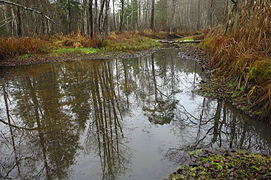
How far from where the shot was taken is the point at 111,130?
135 inches

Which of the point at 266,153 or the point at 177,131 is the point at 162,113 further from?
the point at 266,153

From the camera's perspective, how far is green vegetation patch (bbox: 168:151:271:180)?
2145 millimetres

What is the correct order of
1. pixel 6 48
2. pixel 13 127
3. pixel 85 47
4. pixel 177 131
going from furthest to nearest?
1. pixel 85 47
2. pixel 6 48
3. pixel 13 127
4. pixel 177 131

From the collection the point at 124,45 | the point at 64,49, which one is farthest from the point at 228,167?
the point at 64,49

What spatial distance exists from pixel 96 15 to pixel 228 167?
21600mm

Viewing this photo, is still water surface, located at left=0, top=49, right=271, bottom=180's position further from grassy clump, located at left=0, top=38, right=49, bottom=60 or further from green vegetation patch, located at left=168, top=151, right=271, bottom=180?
grassy clump, located at left=0, top=38, right=49, bottom=60

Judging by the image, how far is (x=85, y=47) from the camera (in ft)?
45.3

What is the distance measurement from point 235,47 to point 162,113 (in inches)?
104

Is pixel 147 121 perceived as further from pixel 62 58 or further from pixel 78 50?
pixel 78 50

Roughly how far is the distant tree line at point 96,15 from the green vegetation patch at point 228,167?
27.5ft

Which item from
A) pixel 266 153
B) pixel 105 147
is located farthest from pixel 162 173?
pixel 266 153

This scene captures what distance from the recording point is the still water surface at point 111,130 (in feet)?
8.33

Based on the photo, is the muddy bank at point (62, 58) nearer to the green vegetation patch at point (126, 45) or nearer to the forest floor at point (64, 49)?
the forest floor at point (64, 49)

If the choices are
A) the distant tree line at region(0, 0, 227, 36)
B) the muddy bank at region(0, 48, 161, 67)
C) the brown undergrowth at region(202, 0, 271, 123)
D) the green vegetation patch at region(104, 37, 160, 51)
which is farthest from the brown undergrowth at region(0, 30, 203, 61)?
the brown undergrowth at region(202, 0, 271, 123)
